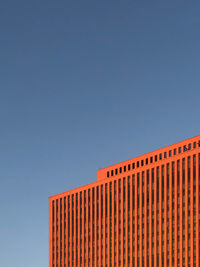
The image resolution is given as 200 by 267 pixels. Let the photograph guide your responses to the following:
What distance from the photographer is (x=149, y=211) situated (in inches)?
6629

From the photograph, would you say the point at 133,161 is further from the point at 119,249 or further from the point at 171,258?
the point at 171,258

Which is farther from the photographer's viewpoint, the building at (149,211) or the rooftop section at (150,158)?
the rooftop section at (150,158)

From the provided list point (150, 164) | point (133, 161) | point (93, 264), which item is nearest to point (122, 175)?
point (133, 161)

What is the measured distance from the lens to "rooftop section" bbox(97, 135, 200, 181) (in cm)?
16351

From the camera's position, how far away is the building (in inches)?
5984

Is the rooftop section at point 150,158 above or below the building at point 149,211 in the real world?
above

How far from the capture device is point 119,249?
183 m

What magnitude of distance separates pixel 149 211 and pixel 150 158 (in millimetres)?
17129

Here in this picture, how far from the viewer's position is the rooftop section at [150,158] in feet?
536

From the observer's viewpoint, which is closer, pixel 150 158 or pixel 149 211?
pixel 149 211

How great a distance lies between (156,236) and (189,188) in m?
19.6

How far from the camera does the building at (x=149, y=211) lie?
152000 millimetres

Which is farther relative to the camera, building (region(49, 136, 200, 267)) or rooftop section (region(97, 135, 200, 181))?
rooftop section (region(97, 135, 200, 181))

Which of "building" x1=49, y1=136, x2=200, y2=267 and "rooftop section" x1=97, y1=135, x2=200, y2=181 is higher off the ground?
"rooftop section" x1=97, y1=135, x2=200, y2=181
